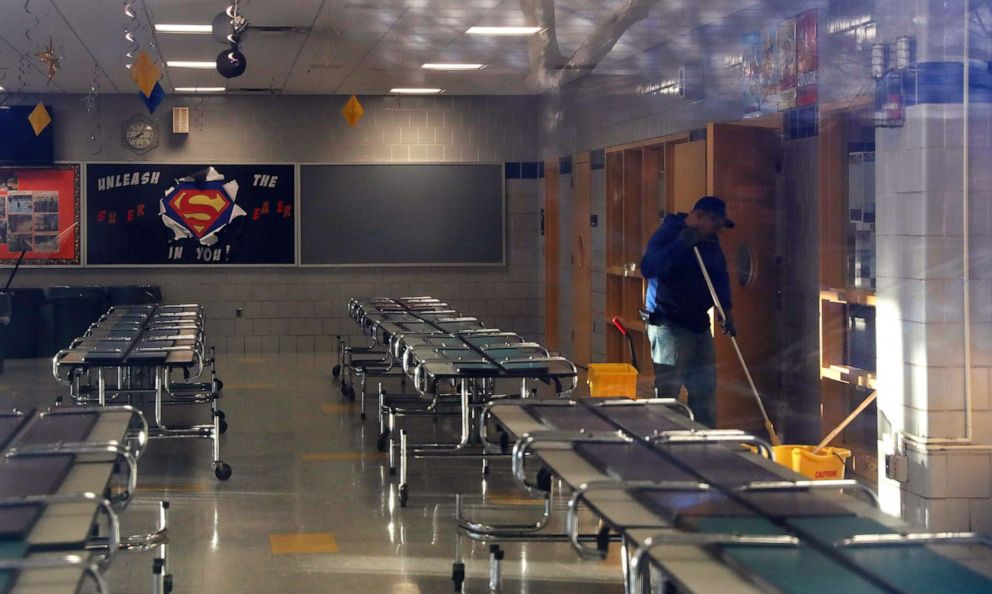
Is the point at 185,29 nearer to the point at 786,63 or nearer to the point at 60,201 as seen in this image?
the point at 786,63

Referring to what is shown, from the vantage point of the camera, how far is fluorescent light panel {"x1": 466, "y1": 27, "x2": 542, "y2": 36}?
338 inches

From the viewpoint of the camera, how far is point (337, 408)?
8984 millimetres

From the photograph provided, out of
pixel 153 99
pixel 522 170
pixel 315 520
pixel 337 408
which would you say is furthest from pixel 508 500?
pixel 522 170

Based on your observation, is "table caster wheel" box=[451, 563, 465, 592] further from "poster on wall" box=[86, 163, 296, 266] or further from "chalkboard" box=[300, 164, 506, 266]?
"poster on wall" box=[86, 163, 296, 266]

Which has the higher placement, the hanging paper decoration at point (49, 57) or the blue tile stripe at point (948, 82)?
the hanging paper decoration at point (49, 57)

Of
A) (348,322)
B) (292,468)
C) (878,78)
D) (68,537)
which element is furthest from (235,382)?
(68,537)

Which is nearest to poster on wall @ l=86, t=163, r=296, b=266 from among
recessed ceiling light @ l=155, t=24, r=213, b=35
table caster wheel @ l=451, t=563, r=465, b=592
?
recessed ceiling light @ l=155, t=24, r=213, b=35

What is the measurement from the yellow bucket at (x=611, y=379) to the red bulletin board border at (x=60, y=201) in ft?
23.2

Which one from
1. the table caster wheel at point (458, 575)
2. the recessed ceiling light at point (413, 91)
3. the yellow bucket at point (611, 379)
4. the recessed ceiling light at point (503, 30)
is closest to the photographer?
the table caster wheel at point (458, 575)

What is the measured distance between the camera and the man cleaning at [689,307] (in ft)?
20.9

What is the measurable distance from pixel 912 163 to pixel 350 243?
8.58 meters

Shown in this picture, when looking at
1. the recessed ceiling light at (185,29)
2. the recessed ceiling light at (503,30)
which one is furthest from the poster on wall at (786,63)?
the recessed ceiling light at (185,29)

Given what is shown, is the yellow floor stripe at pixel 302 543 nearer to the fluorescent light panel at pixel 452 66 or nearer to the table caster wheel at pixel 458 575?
the table caster wheel at pixel 458 575

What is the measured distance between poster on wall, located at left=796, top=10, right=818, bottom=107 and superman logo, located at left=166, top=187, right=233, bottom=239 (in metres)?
7.87
